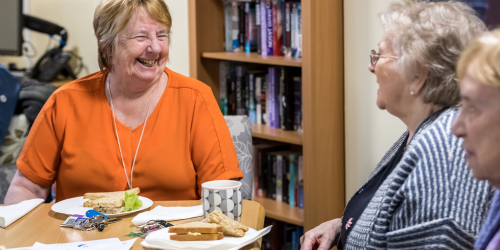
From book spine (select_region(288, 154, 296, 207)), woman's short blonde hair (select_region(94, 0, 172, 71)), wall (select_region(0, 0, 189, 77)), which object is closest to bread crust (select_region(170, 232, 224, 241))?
woman's short blonde hair (select_region(94, 0, 172, 71))

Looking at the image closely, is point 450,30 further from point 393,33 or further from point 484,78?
point 484,78

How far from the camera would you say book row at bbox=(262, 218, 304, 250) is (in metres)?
2.46

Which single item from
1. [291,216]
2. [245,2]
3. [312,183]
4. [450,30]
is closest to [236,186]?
[450,30]

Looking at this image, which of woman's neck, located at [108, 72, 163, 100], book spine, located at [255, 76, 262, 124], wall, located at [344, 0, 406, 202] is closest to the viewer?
woman's neck, located at [108, 72, 163, 100]

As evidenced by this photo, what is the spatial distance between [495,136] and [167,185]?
1035mm

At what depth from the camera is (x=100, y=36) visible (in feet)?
5.49

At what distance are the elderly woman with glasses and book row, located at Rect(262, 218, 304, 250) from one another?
42.7 inches

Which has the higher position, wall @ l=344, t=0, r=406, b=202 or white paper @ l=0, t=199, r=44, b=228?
wall @ l=344, t=0, r=406, b=202

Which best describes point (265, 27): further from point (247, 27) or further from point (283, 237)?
point (283, 237)

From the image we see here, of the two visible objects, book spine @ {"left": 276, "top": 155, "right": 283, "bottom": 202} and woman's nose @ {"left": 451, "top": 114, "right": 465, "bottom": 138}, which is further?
book spine @ {"left": 276, "top": 155, "right": 283, "bottom": 202}

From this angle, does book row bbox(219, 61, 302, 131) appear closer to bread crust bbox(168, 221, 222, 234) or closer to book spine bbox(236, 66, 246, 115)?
book spine bbox(236, 66, 246, 115)

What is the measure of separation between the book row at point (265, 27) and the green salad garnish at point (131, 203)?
124 centimetres

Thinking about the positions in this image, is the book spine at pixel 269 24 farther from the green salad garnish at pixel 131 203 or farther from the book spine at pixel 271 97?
the green salad garnish at pixel 131 203

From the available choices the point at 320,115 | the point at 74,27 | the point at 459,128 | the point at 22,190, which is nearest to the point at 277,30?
the point at 320,115
